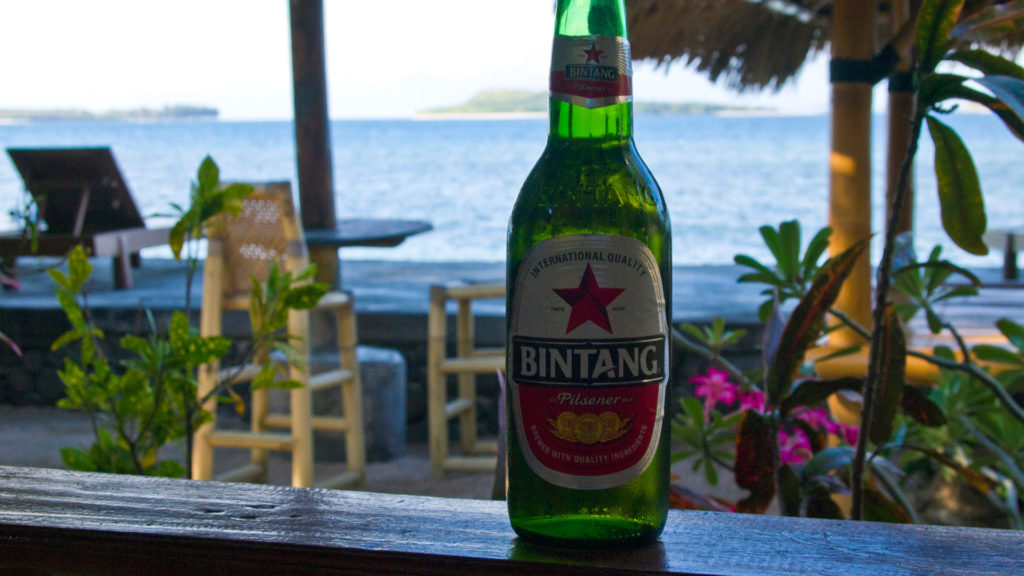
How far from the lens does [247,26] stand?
1903 inches

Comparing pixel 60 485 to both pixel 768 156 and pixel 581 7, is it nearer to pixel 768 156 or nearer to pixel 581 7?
→ pixel 581 7

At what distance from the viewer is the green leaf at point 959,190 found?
661 millimetres

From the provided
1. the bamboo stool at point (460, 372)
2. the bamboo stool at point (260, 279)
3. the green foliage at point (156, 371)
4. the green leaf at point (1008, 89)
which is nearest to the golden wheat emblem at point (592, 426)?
the green leaf at point (1008, 89)

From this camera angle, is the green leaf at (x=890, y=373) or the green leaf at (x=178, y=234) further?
the green leaf at (x=178, y=234)

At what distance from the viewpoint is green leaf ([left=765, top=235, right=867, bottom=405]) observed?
0.80m

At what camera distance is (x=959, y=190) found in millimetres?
663

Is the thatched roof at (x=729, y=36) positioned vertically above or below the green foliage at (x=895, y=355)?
above

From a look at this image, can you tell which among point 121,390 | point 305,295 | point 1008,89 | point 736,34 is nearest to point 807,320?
point 1008,89

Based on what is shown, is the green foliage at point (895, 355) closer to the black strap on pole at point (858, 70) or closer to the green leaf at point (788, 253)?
the green leaf at point (788, 253)

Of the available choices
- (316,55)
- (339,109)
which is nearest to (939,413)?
(316,55)

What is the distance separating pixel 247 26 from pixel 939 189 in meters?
51.7

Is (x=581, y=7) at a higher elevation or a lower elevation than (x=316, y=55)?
lower

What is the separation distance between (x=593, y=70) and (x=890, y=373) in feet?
1.76

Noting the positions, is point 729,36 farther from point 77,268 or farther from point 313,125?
point 77,268
